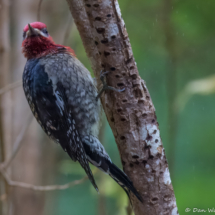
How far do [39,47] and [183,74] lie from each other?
6.18ft

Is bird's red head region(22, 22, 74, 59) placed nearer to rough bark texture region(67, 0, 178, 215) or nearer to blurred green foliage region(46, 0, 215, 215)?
rough bark texture region(67, 0, 178, 215)

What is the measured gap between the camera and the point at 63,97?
1.76 meters

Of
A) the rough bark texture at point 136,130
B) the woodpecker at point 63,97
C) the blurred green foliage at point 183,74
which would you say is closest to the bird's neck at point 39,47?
the woodpecker at point 63,97

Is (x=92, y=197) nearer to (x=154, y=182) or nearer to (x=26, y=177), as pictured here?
(x=26, y=177)

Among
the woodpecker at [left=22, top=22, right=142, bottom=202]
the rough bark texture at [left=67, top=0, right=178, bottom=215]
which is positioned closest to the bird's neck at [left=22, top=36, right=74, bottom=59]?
the woodpecker at [left=22, top=22, right=142, bottom=202]

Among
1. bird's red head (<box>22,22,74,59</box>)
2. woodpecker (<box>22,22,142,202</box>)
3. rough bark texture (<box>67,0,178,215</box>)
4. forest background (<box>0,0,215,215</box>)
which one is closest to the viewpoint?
rough bark texture (<box>67,0,178,215</box>)

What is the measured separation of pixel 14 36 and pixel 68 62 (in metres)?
1.47

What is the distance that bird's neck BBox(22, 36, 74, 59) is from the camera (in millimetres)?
1895

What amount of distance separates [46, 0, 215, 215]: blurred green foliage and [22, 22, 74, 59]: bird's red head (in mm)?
1293

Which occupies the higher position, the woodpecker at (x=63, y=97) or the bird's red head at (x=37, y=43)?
the bird's red head at (x=37, y=43)

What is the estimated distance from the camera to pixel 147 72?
3.28 metres

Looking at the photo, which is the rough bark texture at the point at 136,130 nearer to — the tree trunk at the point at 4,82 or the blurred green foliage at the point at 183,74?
the tree trunk at the point at 4,82

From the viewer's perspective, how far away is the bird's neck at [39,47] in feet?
6.22

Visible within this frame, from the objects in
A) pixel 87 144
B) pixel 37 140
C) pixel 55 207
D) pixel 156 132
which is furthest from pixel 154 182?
pixel 55 207
